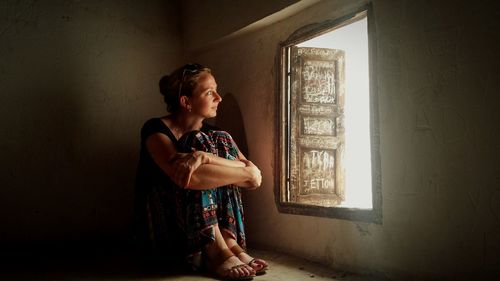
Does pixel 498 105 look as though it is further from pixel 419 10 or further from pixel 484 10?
pixel 419 10

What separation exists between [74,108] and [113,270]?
4.60 feet

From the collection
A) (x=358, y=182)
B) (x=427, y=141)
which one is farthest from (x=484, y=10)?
(x=358, y=182)

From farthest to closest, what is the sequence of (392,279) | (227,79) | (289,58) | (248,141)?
(227,79) → (248,141) → (289,58) → (392,279)

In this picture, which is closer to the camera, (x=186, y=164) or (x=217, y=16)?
(x=186, y=164)

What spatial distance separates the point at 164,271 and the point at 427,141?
1.62m

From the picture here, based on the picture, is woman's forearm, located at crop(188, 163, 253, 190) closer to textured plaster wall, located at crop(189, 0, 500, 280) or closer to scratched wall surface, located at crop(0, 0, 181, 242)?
textured plaster wall, located at crop(189, 0, 500, 280)

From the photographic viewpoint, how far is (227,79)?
3.41 meters

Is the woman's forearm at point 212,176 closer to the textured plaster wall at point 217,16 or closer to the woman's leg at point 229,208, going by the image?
the woman's leg at point 229,208

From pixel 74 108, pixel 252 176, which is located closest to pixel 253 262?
pixel 252 176

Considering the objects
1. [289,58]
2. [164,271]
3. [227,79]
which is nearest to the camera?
[164,271]

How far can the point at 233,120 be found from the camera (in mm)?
3340

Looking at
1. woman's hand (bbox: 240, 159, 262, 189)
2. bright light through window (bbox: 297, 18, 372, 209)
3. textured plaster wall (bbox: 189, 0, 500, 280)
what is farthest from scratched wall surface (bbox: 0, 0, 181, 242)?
bright light through window (bbox: 297, 18, 372, 209)

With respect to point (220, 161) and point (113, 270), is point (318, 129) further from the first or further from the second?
point (113, 270)

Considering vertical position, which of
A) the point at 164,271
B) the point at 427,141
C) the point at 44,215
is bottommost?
the point at 164,271
